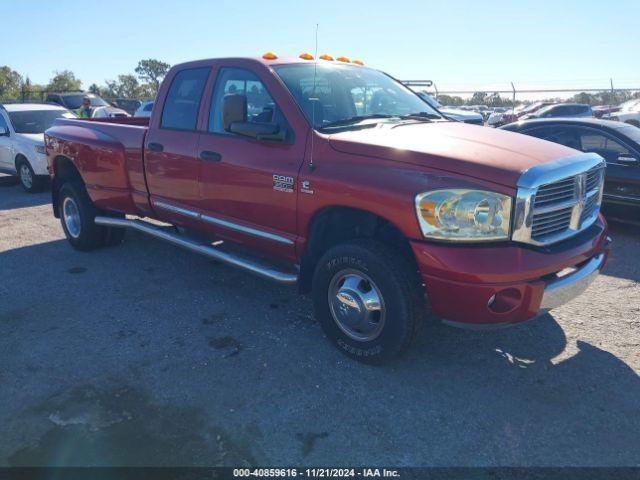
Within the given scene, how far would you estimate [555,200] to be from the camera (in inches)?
125

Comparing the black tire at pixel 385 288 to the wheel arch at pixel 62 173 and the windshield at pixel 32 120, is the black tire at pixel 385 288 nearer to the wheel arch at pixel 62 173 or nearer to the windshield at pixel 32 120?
the wheel arch at pixel 62 173

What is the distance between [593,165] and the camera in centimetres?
351

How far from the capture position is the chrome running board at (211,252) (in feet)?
12.5

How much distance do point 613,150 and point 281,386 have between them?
5.60 metres

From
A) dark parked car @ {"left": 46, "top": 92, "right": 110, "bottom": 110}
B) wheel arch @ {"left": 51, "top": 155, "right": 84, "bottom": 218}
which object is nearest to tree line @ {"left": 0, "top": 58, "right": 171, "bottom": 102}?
dark parked car @ {"left": 46, "top": 92, "right": 110, "bottom": 110}

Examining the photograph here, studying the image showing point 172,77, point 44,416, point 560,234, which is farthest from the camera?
point 172,77

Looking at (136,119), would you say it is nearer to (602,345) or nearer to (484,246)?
(484,246)

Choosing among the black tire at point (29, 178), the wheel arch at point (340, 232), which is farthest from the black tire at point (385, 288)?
the black tire at point (29, 178)

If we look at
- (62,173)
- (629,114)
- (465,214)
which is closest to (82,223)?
(62,173)

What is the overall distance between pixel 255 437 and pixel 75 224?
4.54 m

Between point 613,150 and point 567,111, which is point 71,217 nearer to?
point 613,150

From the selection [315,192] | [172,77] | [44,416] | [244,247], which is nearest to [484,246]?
[315,192]

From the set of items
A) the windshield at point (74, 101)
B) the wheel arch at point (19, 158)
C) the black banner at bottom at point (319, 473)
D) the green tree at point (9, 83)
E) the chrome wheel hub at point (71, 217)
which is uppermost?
the green tree at point (9, 83)

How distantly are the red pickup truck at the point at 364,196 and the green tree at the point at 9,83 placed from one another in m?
44.3
